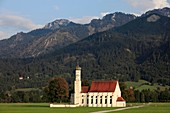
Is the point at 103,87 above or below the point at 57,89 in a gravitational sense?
above

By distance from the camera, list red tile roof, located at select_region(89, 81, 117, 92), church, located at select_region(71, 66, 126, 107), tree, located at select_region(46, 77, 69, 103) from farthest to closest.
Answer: red tile roof, located at select_region(89, 81, 117, 92) → church, located at select_region(71, 66, 126, 107) → tree, located at select_region(46, 77, 69, 103)

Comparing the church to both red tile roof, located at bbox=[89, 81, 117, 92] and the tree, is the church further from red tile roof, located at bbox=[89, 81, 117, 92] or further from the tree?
the tree

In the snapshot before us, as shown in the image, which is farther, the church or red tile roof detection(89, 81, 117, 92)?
red tile roof detection(89, 81, 117, 92)

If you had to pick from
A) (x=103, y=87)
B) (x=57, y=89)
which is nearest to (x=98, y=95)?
(x=103, y=87)

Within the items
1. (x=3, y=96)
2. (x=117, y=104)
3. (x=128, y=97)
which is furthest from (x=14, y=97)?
(x=117, y=104)

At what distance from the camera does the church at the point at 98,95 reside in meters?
116

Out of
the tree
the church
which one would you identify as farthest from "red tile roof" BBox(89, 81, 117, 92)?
the tree

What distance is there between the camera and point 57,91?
115m

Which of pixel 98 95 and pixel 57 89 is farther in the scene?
pixel 98 95

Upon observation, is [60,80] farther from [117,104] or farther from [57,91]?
[117,104]

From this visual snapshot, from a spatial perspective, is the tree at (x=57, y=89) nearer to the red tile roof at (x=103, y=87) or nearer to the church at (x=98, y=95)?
the church at (x=98, y=95)

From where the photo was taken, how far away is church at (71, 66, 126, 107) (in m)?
116

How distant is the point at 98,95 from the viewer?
383 feet

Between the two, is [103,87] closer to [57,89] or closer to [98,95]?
[98,95]
